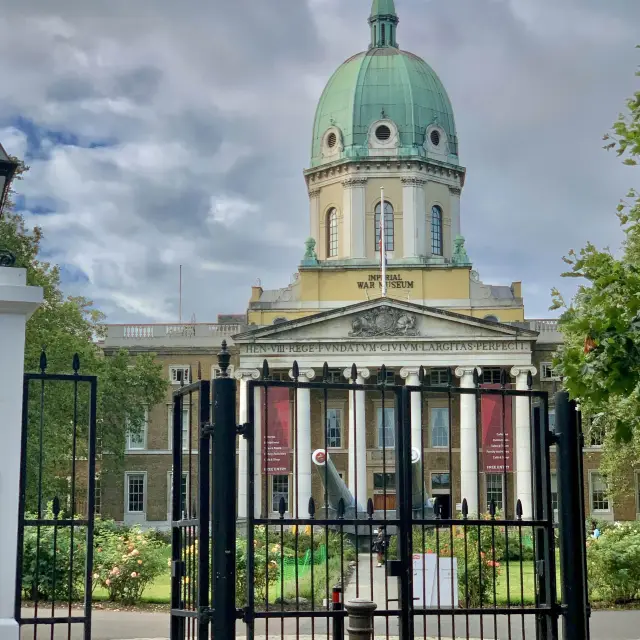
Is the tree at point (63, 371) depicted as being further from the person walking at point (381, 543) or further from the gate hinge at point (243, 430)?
the gate hinge at point (243, 430)

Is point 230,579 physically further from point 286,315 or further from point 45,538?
point 286,315

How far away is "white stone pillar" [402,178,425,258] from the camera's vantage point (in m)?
59.8

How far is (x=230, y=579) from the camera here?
6.96 m

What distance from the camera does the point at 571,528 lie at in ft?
25.2

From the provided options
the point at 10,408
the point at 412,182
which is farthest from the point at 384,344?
the point at 10,408

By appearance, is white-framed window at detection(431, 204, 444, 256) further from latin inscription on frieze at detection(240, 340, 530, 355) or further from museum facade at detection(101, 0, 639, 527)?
latin inscription on frieze at detection(240, 340, 530, 355)

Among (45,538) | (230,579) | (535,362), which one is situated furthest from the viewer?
(535,362)

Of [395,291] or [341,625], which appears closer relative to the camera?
[341,625]

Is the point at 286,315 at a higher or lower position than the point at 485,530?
higher

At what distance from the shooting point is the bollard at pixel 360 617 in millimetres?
8109

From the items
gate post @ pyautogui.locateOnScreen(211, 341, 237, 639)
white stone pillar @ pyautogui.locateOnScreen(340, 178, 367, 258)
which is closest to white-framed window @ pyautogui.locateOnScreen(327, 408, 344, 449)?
white stone pillar @ pyautogui.locateOnScreen(340, 178, 367, 258)

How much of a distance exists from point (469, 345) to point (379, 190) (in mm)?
11042

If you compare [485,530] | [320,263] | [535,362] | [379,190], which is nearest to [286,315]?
[320,263]

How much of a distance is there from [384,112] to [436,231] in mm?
6628
